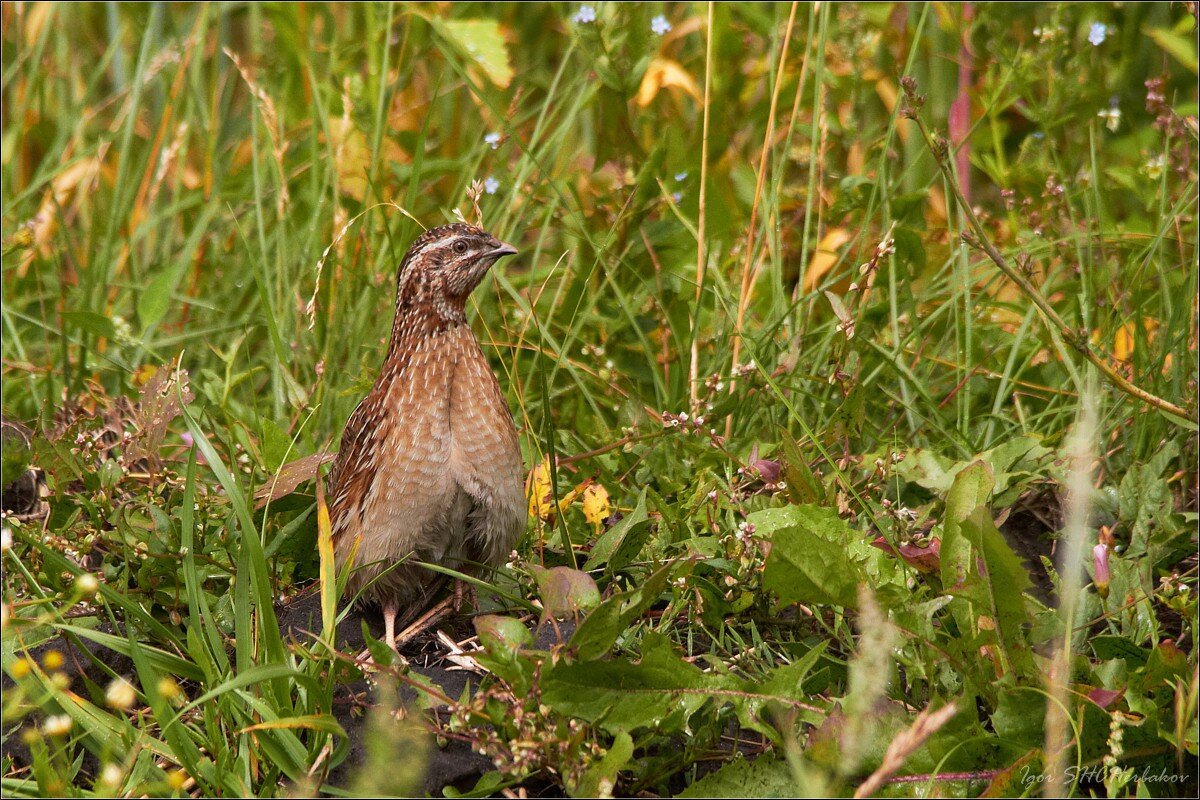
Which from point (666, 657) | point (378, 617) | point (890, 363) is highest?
point (890, 363)

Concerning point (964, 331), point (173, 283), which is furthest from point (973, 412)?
point (173, 283)

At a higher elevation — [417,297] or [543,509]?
[417,297]

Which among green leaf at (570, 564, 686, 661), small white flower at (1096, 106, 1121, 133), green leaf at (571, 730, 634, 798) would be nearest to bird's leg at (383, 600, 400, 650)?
green leaf at (570, 564, 686, 661)

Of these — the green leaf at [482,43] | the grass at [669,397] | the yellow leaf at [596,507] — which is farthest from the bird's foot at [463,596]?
the green leaf at [482,43]

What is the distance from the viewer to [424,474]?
3.44m

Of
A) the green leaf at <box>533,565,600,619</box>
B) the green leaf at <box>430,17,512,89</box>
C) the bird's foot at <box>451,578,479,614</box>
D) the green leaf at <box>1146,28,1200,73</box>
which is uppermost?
the green leaf at <box>1146,28,1200,73</box>

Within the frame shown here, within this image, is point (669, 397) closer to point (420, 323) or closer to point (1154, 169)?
point (420, 323)

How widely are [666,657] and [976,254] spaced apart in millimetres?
2981

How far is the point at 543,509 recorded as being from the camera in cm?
401

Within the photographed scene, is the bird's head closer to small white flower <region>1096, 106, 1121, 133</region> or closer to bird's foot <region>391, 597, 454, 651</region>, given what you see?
bird's foot <region>391, 597, 454, 651</region>

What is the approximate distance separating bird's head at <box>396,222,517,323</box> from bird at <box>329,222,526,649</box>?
0.02 meters

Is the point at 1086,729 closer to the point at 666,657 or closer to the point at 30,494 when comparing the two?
the point at 666,657

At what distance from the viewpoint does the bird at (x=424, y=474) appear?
3.43 meters

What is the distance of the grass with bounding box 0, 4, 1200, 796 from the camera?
9.55 feet
